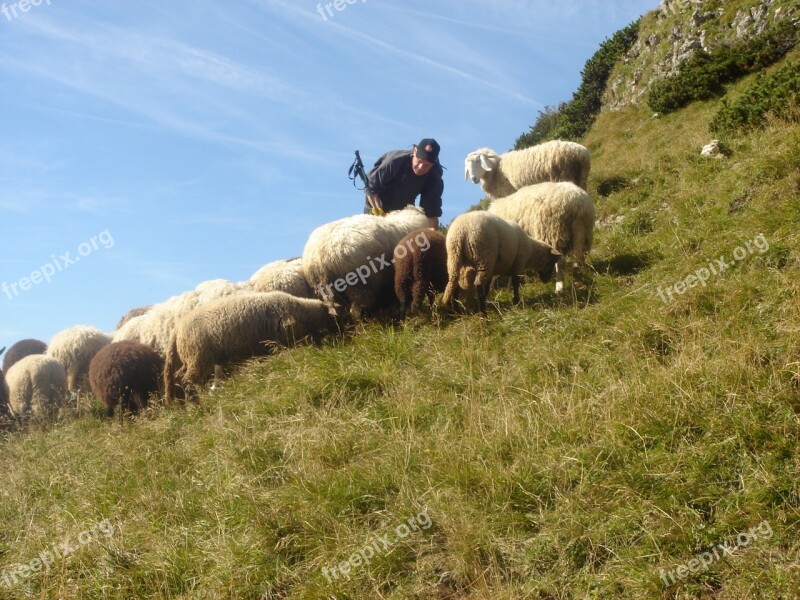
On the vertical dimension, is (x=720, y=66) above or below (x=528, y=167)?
above

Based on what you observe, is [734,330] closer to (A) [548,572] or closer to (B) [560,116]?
(A) [548,572]

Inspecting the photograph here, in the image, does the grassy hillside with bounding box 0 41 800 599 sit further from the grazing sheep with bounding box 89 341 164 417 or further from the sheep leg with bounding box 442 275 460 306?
the grazing sheep with bounding box 89 341 164 417

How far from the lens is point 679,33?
818 inches

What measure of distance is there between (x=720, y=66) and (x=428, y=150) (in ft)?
28.0

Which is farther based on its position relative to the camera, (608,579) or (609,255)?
(609,255)

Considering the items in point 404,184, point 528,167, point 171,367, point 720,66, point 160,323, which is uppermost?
point 720,66

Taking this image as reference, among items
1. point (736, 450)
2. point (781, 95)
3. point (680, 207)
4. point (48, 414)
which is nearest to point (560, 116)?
point (781, 95)

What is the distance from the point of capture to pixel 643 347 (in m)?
6.43

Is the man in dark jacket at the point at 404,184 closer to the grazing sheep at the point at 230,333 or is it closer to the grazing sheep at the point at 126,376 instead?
the grazing sheep at the point at 230,333

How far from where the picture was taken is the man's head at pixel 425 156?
41.2ft

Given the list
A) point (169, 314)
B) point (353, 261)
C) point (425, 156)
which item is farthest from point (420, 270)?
point (169, 314)

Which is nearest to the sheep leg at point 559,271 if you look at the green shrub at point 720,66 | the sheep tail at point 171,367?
the sheep tail at point 171,367

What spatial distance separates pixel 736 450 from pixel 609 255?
619 centimetres

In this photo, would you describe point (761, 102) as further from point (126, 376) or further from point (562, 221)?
point (126, 376)
